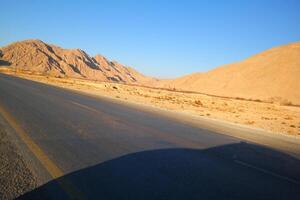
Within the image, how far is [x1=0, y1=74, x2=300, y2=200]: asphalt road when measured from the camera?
4.84 m

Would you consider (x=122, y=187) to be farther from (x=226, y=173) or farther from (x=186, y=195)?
(x=226, y=173)

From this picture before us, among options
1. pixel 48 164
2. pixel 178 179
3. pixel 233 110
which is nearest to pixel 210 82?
pixel 233 110

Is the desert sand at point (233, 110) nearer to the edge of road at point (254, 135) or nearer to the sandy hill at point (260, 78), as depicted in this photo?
the edge of road at point (254, 135)

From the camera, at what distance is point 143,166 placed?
6199 millimetres

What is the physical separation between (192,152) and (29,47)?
154 meters

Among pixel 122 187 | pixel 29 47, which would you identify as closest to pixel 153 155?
pixel 122 187

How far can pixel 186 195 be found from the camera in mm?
4762

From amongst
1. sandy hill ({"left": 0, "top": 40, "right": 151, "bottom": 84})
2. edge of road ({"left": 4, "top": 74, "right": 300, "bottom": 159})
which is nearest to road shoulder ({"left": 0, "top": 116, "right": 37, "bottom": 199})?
edge of road ({"left": 4, "top": 74, "right": 300, "bottom": 159})

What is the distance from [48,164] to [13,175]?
30.4 inches

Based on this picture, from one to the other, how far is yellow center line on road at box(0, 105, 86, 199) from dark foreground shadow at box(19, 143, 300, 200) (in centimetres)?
2

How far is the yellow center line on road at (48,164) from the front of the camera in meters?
4.55

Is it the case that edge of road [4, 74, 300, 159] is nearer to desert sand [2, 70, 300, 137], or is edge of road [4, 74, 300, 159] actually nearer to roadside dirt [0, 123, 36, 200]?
desert sand [2, 70, 300, 137]

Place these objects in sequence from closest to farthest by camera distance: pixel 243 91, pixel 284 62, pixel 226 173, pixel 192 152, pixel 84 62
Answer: pixel 226 173
pixel 192 152
pixel 243 91
pixel 284 62
pixel 84 62

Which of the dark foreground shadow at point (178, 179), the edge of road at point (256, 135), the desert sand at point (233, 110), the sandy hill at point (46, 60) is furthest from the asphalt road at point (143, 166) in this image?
the sandy hill at point (46, 60)
